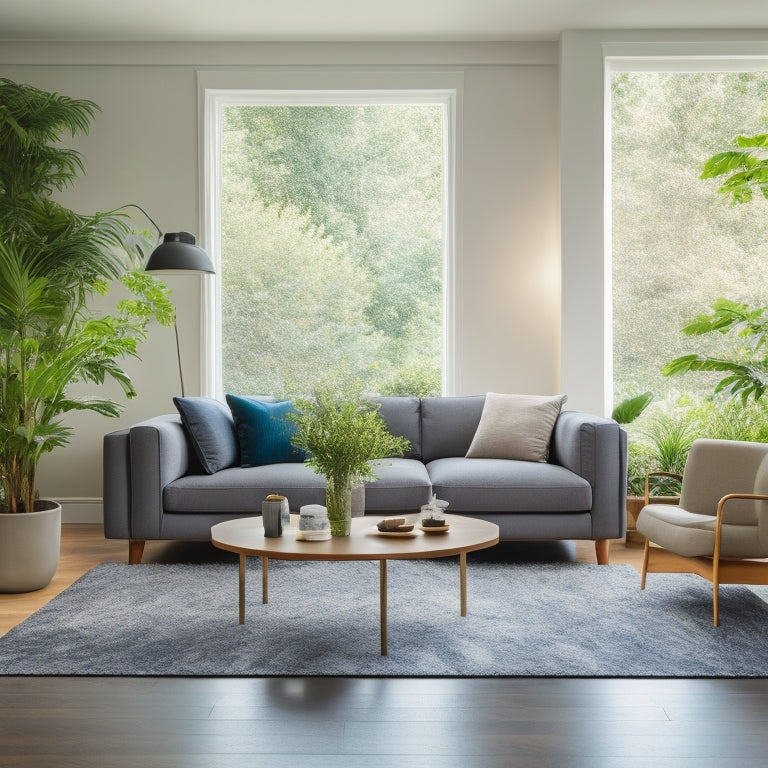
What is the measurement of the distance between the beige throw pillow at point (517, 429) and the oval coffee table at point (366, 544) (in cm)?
130

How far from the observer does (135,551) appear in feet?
14.4

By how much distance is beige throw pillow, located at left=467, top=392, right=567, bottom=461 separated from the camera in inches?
190

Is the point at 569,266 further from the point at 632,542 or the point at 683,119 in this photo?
the point at 632,542

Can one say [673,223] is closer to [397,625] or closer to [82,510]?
[397,625]

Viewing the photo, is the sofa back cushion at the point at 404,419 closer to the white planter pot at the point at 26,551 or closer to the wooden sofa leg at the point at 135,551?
the wooden sofa leg at the point at 135,551

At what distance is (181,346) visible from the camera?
563cm

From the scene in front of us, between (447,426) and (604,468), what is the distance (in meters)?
1.12

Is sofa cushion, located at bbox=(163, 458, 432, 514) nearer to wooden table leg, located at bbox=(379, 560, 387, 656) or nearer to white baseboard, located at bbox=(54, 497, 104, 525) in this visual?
wooden table leg, located at bbox=(379, 560, 387, 656)

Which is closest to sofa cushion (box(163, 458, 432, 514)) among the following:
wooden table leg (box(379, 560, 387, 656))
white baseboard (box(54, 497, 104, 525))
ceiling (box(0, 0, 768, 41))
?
wooden table leg (box(379, 560, 387, 656))

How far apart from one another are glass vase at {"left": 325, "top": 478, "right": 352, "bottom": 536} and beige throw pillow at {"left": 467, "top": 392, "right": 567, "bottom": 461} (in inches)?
67.8

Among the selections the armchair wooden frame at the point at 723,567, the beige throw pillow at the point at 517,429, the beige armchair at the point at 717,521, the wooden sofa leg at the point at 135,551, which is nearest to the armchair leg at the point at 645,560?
the beige armchair at the point at 717,521

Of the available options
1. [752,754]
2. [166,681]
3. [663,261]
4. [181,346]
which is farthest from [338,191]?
[752,754]

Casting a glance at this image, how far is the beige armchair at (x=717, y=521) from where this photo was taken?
3.42 m

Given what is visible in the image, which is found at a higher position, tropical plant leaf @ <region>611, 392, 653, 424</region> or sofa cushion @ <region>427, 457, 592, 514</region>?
tropical plant leaf @ <region>611, 392, 653, 424</region>
